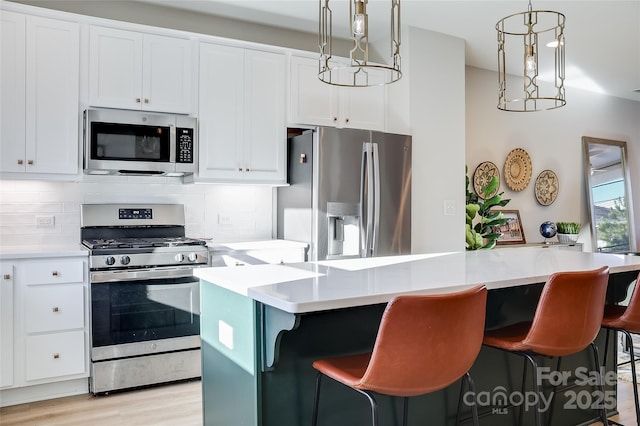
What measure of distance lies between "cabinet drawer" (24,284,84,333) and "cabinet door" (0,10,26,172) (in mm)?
777

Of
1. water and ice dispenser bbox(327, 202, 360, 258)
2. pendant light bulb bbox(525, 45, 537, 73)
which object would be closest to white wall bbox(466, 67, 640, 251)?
water and ice dispenser bbox(327, 202, 360, 258)

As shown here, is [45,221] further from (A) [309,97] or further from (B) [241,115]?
(A) [309,97]

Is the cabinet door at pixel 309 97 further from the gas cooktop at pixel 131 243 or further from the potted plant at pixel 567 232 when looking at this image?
the potted plant at pixel 567 232

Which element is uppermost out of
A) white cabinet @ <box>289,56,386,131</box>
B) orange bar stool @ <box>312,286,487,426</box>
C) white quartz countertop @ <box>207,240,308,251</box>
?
white cabinet @ <box>289,56,386,131</box>

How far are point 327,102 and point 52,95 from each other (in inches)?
79.8

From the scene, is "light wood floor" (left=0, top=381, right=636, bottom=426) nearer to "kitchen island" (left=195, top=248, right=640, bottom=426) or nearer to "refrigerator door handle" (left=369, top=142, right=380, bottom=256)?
"kitchen island" (left=195, top=248, right=640, bottom=426)

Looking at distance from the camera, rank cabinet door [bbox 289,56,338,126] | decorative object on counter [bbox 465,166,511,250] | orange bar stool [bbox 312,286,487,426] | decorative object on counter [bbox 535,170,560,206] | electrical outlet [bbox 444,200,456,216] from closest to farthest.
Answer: orange bar stool [bbox 312,286,487,426] < cabinet door [bbox 289,56,338,126] < electrical outlet [bbox 444,200,456,216] < decorative object on counter [bbox 465,166,511,250] < decorative object on counter [bbox 535,170,560,206]

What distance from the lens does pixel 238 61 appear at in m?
3.87

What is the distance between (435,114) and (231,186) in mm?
1915

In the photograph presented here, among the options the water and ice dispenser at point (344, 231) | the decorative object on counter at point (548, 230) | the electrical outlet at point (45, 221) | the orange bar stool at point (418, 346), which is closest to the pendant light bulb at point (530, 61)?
the orange bar stool at point (418, 346)

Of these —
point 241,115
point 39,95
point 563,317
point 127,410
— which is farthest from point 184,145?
point 563,317

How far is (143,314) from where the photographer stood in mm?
3311

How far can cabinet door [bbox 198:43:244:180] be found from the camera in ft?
12.3

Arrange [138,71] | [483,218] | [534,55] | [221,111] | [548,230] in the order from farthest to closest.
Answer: [548,230], [483,218], [221,111], [138,71], [534,55]
